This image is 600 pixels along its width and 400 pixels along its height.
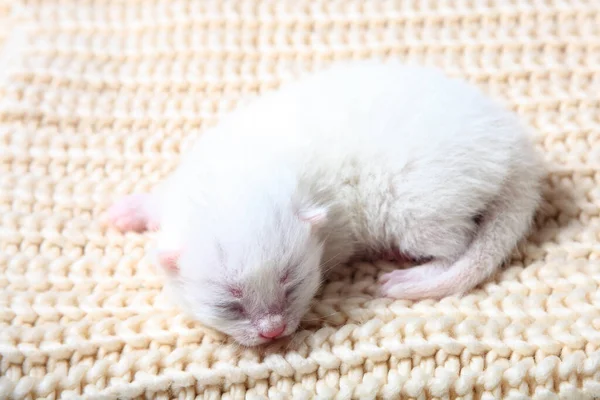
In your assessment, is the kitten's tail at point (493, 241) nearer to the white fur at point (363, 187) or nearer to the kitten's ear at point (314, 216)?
the white fur at point (363, 187)

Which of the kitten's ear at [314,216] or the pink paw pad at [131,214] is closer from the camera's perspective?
the kitten's ear at [314,216]

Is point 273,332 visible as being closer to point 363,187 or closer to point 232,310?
point 232,310

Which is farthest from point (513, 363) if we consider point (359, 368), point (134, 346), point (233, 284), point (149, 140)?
point (149, 140)

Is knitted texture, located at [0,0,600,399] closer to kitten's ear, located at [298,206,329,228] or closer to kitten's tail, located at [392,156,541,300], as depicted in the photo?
kitten's tail, located at [392,156,541,300]

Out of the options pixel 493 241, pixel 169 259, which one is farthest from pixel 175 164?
pixel 493 241

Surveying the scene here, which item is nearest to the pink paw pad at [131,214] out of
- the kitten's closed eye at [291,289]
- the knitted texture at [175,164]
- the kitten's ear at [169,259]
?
the knitted texture at [175,164]

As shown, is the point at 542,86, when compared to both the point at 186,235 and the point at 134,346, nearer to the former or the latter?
the point at 186,235

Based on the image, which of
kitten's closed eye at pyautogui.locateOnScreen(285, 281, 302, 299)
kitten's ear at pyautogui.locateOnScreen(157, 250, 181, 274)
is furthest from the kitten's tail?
kitten's ear at pyautogui.locateOnScreen(157, 250, 181, 274)

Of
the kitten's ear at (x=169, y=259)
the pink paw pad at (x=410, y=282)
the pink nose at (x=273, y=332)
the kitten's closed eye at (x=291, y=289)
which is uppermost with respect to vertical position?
the kitten's ear at (x=169, y=259)
